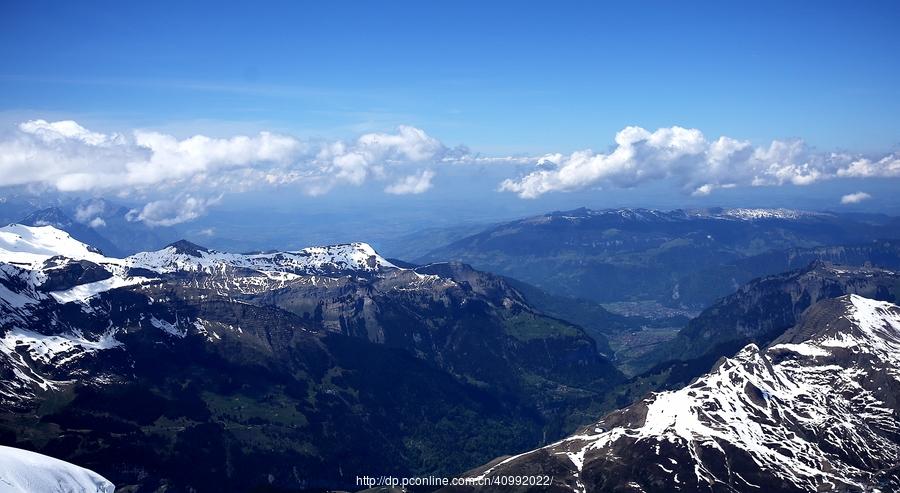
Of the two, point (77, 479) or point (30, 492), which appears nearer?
point (30, 492)

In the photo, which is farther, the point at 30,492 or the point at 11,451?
the point at 11,451
